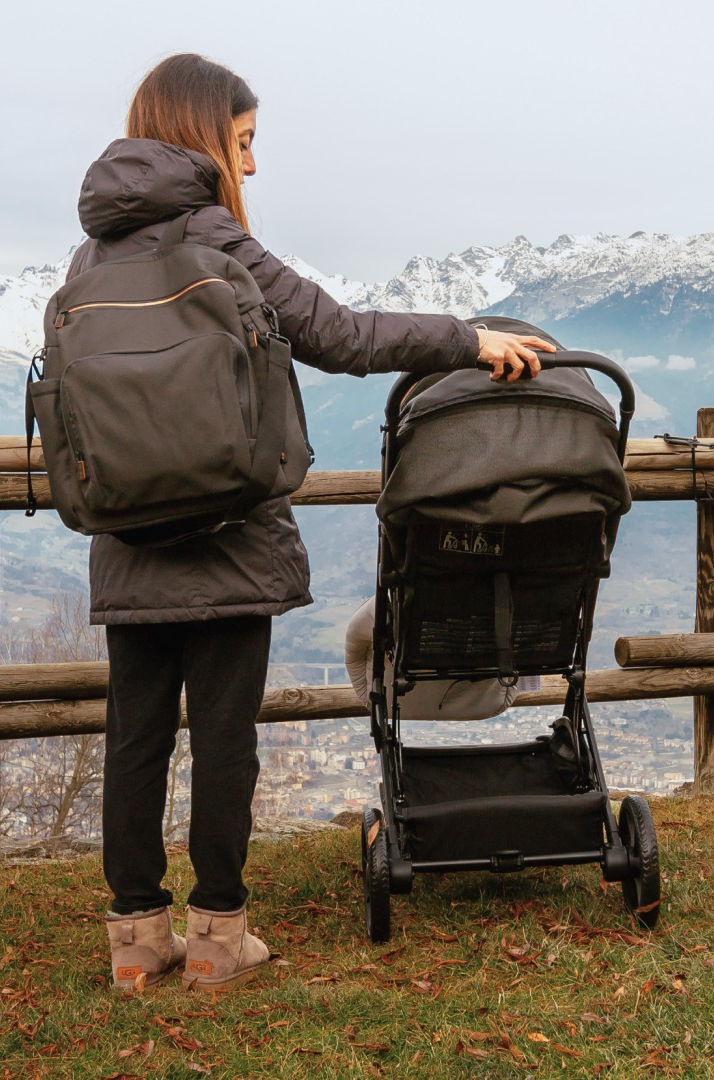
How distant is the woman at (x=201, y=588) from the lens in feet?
8.36

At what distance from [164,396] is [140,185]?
1.84 feet

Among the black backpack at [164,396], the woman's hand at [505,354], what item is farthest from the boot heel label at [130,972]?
the woman's hand at [505,354]

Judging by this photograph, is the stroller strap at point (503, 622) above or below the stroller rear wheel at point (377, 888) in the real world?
above

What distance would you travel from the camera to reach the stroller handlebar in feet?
9.30

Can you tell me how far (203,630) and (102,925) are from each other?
1447 millimetres

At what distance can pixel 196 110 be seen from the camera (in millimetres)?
2650

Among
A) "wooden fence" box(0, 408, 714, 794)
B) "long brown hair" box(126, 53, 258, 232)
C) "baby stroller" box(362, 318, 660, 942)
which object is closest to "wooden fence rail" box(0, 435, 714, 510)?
"wooden fence" box(0, 408, 714, 794)

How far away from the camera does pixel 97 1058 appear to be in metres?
2.33

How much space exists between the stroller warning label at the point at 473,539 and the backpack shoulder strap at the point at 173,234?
106cm

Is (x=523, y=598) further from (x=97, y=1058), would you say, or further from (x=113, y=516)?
(x=97, y=1058)

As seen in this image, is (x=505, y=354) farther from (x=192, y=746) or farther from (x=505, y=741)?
(x=505, y=741)

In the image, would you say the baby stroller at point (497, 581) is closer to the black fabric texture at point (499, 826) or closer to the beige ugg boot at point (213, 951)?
the black fabric texture at point (499, 826)

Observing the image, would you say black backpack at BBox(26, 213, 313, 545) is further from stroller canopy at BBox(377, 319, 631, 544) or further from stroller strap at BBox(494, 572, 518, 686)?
stroller strap at BBox(494, 572, 518, 686)

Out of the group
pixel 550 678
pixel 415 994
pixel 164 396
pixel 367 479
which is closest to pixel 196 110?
pixel 164 396
